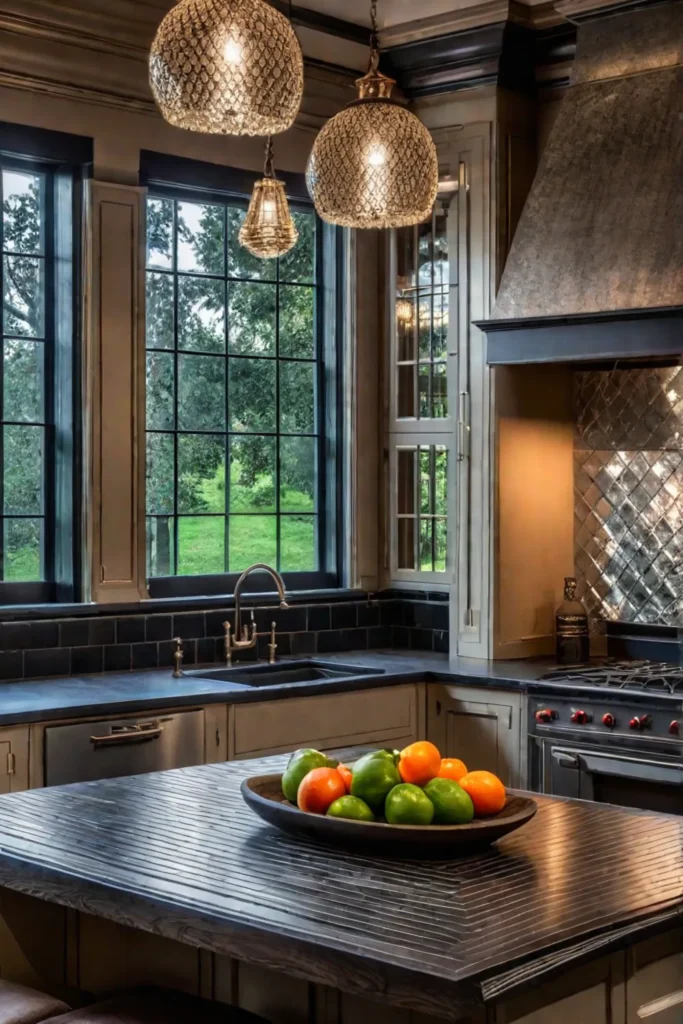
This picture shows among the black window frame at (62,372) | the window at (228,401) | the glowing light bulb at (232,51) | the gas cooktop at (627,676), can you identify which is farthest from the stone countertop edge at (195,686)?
the glowing light bulb at (232,51)

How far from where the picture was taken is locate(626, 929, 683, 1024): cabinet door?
7.57ft

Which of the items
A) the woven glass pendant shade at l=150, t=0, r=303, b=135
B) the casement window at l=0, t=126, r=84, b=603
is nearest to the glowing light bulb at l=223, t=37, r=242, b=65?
the woven glass pendant shade at l=150, t=0, r=303, b=135

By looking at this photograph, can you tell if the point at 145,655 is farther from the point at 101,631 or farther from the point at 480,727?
the point at 480,727

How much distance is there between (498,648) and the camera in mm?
5449

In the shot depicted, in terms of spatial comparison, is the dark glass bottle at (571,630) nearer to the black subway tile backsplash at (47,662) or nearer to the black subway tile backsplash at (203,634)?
the black subway tile backsplash at (203,634)

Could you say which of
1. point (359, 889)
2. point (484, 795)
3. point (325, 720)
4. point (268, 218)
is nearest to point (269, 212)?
point (268, 218)

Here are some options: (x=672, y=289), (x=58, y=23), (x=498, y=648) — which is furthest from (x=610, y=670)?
(x=58, y=23)

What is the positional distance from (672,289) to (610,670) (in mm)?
1373

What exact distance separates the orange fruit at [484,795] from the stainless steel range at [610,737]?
202cm

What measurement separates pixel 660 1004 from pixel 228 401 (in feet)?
11.8

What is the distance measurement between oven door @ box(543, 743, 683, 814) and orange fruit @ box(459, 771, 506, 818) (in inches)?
80.2

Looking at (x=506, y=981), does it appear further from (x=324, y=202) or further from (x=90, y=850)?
(x=324, y=202)

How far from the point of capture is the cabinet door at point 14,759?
13.2 ft

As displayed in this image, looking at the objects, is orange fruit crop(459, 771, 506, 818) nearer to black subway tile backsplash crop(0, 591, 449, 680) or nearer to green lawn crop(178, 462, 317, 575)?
black subway tile backsplash crop(0, 591, 449, 680)
